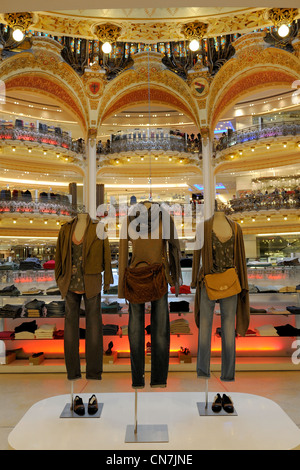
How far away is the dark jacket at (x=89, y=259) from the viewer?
3.41m

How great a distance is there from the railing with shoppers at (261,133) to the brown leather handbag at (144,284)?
18.7m

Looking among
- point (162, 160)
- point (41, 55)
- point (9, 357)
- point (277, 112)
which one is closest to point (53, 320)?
point (9, 357)

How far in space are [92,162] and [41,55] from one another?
5.65 metres

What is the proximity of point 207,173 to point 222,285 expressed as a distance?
17.8 metres

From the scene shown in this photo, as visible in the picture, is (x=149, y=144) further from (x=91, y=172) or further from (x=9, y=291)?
(x=9, y=291)

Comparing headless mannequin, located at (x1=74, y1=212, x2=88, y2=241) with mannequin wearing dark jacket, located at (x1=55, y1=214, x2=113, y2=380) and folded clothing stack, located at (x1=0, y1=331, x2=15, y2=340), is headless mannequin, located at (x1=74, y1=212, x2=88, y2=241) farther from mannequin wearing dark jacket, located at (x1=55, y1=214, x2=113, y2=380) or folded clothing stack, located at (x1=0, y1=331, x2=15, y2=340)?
folded clothing stack, located at (x1=0, y1=331, x2=15, y2=340)

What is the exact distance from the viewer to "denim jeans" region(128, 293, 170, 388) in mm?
3191

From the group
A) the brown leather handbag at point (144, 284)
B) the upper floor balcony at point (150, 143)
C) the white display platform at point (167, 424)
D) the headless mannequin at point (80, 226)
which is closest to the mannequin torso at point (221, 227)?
the brown leather handbag at point (144, 284)

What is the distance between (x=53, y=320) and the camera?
217 inches

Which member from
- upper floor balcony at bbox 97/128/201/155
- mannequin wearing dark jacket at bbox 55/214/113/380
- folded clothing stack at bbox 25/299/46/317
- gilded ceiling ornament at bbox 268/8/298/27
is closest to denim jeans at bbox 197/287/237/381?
mannequin wearing dark jacket at bbox 55/214/113/380

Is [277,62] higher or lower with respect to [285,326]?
higher

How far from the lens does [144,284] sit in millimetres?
3115

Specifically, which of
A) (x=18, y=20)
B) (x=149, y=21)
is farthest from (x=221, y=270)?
(x=18, y=20)

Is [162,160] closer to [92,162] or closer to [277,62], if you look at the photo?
[92,162]
